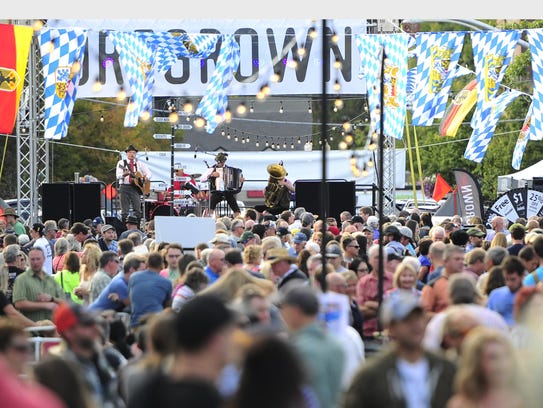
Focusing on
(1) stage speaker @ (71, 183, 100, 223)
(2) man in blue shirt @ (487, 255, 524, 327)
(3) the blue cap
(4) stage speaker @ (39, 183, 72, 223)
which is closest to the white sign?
(1) stage speaker @ (71, 183, 100, 223)

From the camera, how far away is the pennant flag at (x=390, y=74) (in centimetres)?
2486

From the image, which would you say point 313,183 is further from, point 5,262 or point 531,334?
point 531,334

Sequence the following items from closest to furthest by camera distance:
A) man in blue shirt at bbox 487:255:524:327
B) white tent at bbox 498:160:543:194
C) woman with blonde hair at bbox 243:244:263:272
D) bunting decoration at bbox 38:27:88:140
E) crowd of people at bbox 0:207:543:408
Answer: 1. crowd of people at bbox 0:207:543:408
2. man in blue shirt at bbox 487:255:524:327
3. woman with blonde hair at bbox 243:244:263:272
4. bunting decoration at bbox 38:27:88:140
5. white tent at bbox 498:160:543:194

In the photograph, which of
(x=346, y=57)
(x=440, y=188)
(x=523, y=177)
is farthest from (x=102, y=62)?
(x=523, y=177)

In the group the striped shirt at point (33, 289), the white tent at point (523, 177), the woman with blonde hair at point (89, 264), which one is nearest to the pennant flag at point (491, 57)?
the white tent at point (523, 177)

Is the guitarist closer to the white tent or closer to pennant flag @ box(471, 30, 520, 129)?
pennant flag @ box(471, 30, 520, 129)

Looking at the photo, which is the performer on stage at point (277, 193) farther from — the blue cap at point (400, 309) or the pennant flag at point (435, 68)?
the blue cap at point (400, 309)

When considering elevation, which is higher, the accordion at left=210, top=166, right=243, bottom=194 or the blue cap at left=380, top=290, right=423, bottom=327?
the accordion at left=210, top=166, right=243, bottom=194

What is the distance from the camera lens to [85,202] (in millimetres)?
26031

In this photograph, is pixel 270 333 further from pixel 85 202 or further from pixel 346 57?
pixel 346 57

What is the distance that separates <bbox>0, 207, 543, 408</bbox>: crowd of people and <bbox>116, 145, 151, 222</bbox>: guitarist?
11.6 m

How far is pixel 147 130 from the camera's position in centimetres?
5703

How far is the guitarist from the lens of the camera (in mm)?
26281

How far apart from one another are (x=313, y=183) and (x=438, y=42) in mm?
3611
